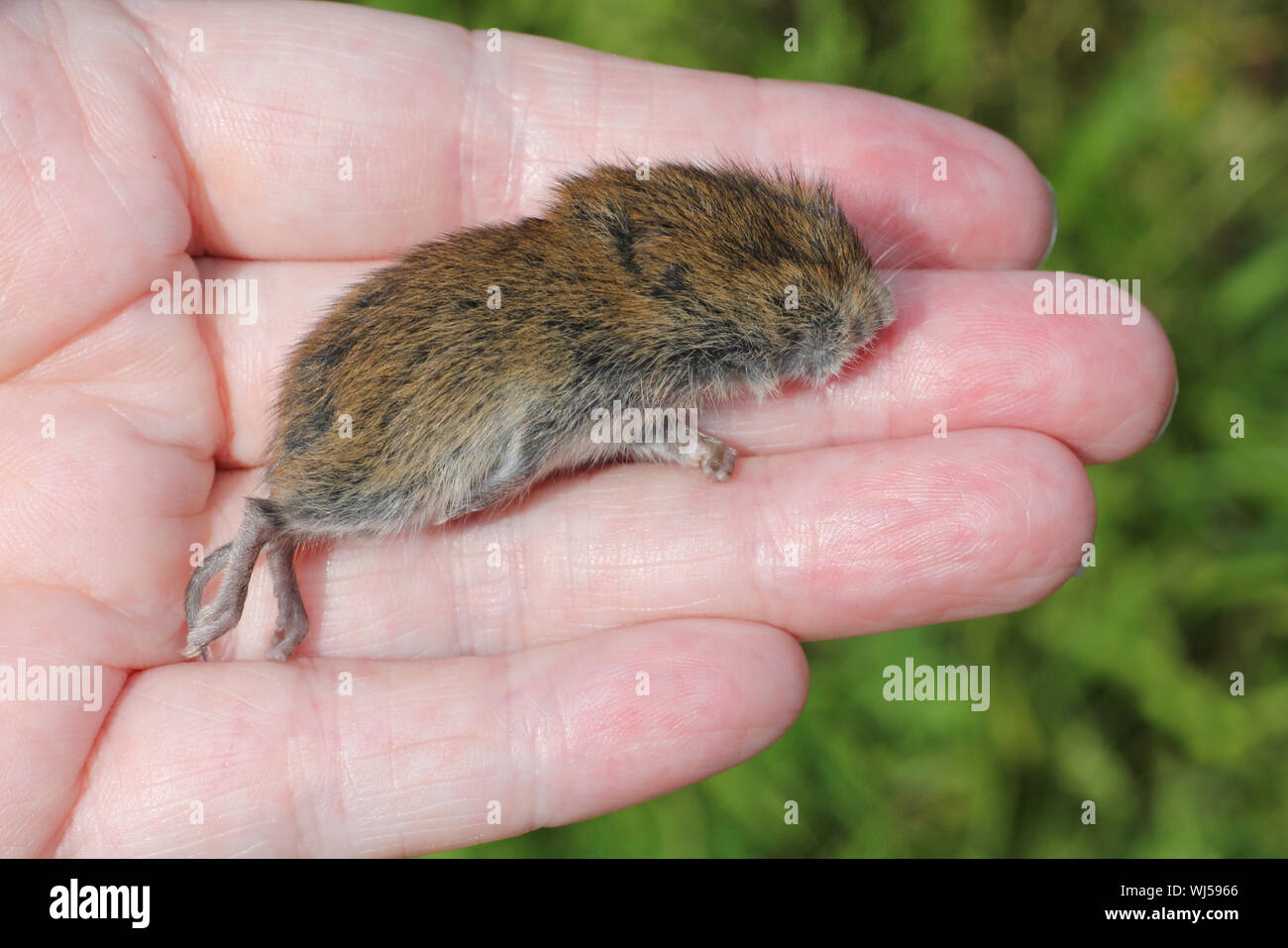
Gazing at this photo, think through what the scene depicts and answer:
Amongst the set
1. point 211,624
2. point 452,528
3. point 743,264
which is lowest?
point 211,624

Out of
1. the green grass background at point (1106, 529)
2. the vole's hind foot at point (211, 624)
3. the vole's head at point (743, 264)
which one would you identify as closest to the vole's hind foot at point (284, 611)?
the vole's hind foot at point (211, 624)

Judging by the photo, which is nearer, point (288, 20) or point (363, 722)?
point (363, 722)

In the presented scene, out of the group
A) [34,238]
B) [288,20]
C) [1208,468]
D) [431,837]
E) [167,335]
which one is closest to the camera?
[431,837]

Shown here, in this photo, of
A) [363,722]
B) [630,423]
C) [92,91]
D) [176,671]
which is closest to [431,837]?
[363,722]

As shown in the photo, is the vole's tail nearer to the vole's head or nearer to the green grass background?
the green grass background

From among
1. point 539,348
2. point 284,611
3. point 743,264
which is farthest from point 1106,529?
point 284,611

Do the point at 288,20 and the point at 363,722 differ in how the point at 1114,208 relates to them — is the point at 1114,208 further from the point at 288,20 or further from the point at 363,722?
the point at 363,722

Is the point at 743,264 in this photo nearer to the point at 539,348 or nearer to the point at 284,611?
the point at 539,348

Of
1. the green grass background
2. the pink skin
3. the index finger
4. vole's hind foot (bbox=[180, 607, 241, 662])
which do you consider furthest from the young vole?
the green grass background
